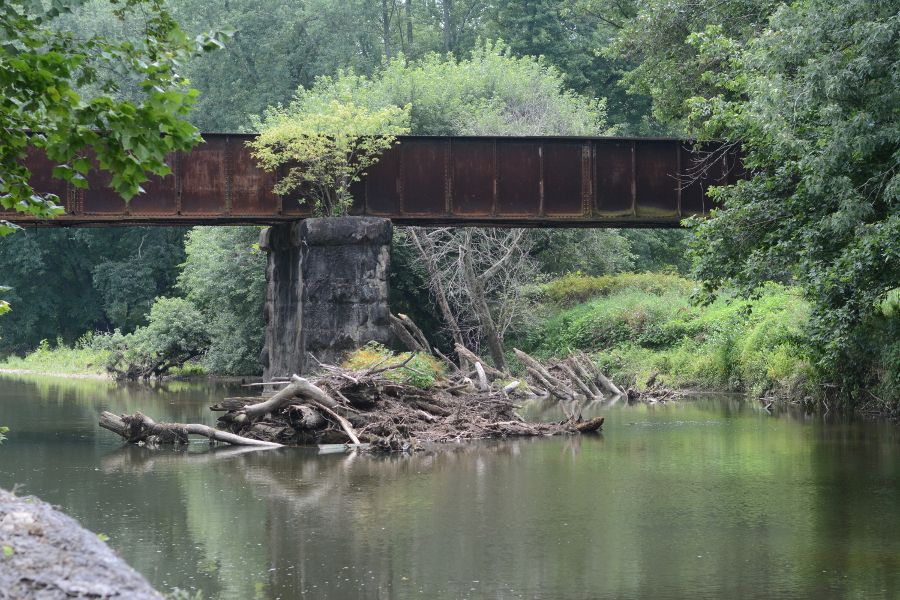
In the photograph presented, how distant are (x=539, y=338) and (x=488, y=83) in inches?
402

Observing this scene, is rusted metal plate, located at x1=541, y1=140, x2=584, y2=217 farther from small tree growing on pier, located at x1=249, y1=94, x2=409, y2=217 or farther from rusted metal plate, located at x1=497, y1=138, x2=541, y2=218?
small tree growing on pier, located at x1=249, y1=94, x2=409, y2=217

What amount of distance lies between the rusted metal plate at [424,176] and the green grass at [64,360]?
25.6 metres

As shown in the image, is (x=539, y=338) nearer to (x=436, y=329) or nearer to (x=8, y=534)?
(x=436, y=329)

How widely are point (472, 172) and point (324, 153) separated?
12.7ft

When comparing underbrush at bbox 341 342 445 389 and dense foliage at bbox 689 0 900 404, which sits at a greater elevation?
dense foliage at bbox 689 0 900 404

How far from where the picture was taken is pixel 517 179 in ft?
101

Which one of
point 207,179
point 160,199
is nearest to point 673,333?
point 207,179

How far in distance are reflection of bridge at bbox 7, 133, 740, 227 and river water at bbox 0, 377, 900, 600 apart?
345 inches

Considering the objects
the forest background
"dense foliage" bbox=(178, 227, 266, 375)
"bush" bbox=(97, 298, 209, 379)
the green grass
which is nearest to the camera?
the forest background

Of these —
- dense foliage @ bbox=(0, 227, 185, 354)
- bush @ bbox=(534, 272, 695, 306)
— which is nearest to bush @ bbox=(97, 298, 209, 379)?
bush @ bbox=(534, 272, 695, 306)

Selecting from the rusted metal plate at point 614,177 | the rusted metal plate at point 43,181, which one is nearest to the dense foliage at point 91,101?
the rusted metal plate at point 43,181

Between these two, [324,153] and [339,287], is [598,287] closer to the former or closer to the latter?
[324,153]

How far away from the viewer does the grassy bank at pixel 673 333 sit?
100 ft

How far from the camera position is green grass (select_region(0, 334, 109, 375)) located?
53.8 meters
